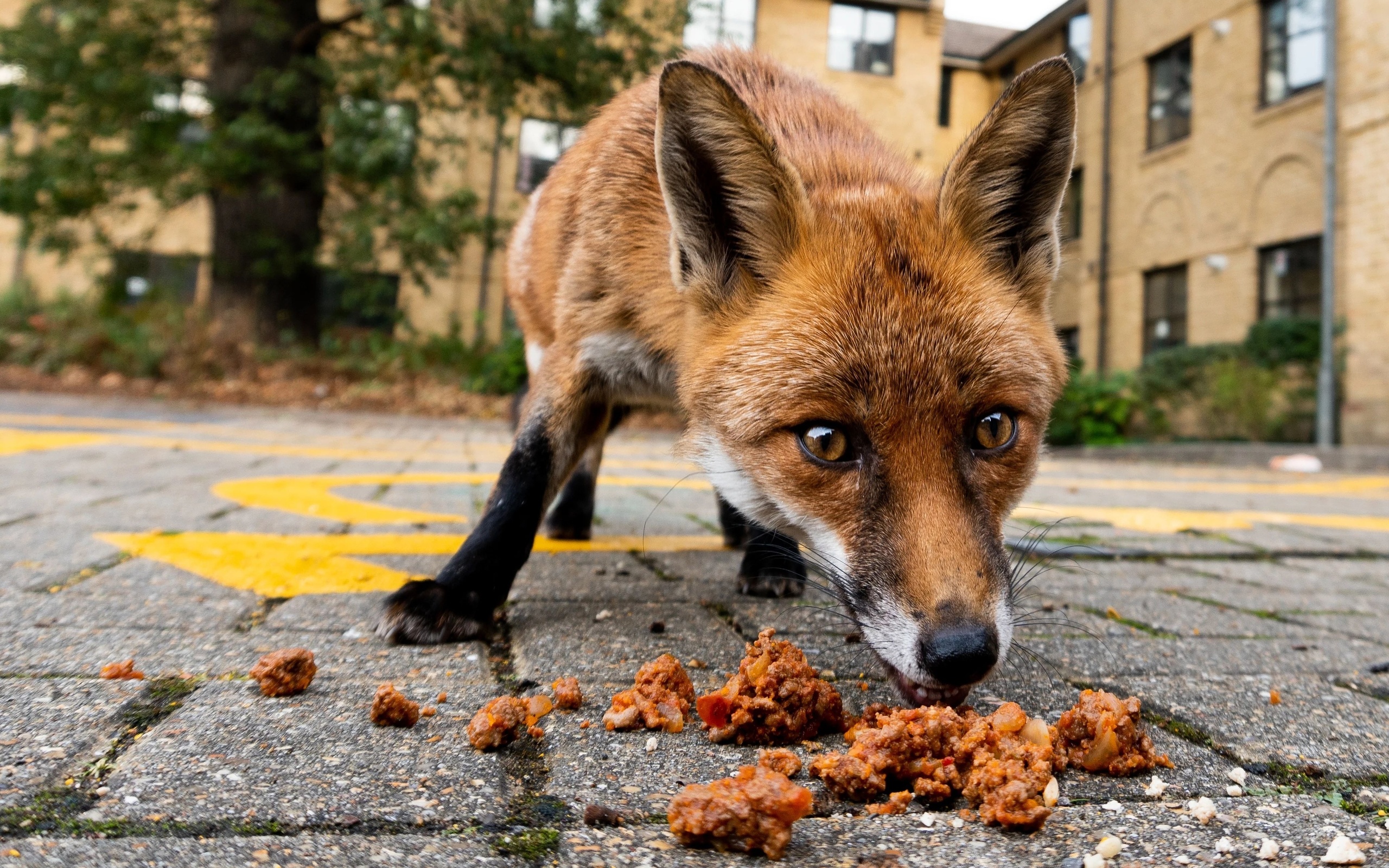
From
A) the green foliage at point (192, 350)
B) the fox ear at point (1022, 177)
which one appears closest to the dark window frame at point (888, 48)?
the green foliage at point (192, 350)

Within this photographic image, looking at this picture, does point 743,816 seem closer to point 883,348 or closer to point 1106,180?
point 883,348

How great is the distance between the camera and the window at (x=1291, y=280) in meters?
16.6

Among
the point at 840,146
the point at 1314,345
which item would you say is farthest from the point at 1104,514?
the point at 1314,345

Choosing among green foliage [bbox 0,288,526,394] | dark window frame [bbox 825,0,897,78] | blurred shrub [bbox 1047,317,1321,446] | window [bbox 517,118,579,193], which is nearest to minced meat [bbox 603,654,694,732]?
green foliage [bbox 0,288,526,394]

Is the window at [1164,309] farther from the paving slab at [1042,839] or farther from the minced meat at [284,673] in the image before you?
the minced meat at [284,673]

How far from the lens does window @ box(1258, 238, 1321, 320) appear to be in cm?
1662

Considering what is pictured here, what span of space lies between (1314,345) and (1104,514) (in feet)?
41.0

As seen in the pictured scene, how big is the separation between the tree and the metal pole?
401 inches

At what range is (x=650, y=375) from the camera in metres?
2.85

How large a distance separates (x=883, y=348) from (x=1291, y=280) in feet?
60.9

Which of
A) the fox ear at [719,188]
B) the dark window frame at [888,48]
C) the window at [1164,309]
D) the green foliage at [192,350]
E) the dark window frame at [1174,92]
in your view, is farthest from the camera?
the dark window frame at [888,48]

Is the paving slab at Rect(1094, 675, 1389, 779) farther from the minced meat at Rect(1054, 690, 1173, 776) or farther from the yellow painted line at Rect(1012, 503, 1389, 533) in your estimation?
the yellow painted line at Rect(1012, 503, 1389, 533)

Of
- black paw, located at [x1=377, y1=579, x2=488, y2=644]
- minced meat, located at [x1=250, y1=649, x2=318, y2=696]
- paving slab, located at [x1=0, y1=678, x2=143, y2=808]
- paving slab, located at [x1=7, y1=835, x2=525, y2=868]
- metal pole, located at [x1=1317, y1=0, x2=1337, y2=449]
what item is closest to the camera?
paving slab, located at [x1=7, y1=835, x2=525, y2=868]

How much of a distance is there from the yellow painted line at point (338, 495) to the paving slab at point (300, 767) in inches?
101
